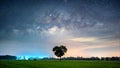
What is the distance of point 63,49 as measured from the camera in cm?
13150

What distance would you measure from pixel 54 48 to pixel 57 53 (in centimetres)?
401

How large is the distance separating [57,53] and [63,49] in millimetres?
4755

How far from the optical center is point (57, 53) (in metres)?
132

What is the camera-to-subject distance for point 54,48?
437 feet

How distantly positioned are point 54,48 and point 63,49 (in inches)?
244
